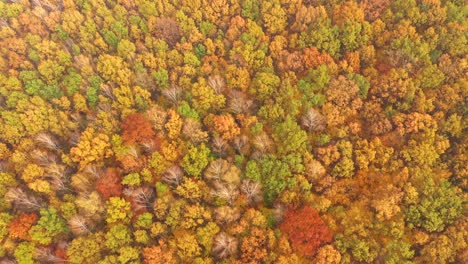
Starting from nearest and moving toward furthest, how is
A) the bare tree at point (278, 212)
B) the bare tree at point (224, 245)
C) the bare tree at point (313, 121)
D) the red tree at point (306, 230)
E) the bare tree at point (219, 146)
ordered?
the bare tree at point (224, 245) < the red tree at point (306, 230) < the bare tree at point (278, 212) < the bare tree at point (219, 146) < the bare tree at point (313, 121)

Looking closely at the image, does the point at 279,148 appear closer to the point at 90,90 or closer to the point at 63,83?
the point at 90,90

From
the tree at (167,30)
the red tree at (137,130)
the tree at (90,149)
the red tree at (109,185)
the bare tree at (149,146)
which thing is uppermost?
the tree at (167,30)

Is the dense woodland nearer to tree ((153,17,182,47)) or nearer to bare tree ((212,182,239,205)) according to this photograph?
tree ((153,17,182,47))

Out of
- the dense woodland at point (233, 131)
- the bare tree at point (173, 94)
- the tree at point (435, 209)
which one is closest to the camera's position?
the tree at point (435, 209)

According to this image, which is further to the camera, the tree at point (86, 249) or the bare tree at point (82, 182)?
the bare tree at point (82, 182)

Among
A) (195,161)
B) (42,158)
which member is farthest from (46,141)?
(195,161)

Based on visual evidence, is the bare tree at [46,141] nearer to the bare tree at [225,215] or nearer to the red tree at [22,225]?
the red tree at [22,225]

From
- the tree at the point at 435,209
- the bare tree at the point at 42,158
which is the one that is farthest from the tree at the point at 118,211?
the tree at the point at 435,209
